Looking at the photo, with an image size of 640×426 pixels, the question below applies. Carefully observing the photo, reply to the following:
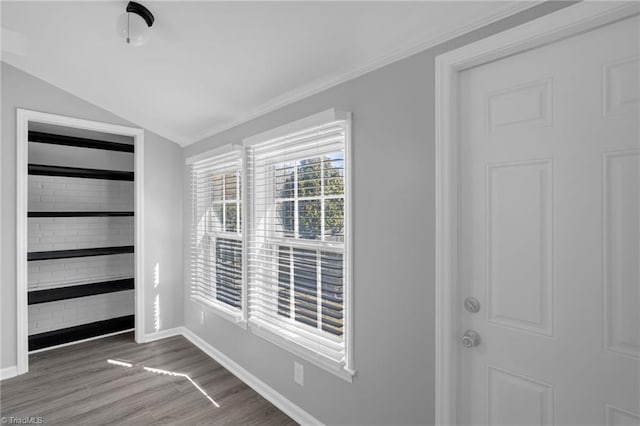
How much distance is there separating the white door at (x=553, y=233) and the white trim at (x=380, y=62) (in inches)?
6.8

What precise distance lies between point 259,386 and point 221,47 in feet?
8.14

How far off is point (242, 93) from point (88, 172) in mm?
2174

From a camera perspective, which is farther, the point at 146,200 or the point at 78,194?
the point at 78,194

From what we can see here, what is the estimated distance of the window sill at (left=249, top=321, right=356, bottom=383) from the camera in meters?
1.91

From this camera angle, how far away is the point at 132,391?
2658 mm

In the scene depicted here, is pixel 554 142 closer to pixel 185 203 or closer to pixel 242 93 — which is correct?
pixel 242 93

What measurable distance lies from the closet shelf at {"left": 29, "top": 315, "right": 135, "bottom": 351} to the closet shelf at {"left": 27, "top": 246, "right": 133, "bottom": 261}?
845 millimetres

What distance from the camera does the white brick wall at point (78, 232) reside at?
355cm

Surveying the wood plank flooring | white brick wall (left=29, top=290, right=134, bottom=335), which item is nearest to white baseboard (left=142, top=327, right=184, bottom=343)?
the wood plank flooring

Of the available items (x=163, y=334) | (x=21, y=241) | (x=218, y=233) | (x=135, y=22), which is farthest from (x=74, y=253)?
(x=135, y=22)

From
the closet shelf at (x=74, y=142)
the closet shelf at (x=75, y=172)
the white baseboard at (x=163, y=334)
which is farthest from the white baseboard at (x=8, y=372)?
the closet shelf at (x=74, y=142)

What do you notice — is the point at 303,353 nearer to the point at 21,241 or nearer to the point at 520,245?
the point at 520,245

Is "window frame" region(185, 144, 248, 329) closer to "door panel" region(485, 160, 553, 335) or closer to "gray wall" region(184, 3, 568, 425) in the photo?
"gray wall" region(184, 3, 568, 425)

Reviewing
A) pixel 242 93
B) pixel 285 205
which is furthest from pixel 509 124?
pixel 242 93
